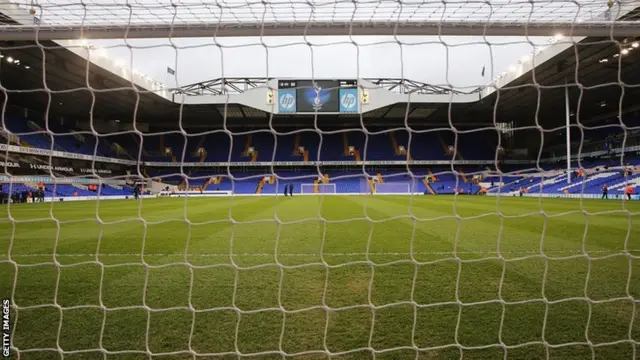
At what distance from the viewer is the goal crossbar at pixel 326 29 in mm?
2029

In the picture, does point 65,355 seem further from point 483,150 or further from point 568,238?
point 483,150

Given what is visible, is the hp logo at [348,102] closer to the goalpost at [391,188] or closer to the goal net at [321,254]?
the goalpost at [391,188]

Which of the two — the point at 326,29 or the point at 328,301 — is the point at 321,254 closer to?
the point at 328,301

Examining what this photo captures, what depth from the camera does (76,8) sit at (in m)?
2.10

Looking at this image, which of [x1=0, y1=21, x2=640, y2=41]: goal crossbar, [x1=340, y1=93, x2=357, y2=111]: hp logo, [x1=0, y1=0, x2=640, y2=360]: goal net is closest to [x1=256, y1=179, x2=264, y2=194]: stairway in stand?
[x1=340, y1=93, x2=357, y2=111]: hp logo

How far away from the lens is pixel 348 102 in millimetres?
20500

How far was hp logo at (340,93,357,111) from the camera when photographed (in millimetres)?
19945

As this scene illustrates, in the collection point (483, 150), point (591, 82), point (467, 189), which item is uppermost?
point (591, 82)

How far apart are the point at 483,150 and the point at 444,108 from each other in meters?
5.59

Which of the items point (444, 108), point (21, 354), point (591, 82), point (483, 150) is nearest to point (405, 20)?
point (21, 354)

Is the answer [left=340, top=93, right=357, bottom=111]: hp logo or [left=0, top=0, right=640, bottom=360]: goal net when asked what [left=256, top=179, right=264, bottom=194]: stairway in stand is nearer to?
[left=340, top=93, right=357, bottom=111]: hp logo

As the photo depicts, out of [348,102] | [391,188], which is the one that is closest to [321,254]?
[348,102]

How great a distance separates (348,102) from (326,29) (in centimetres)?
1882

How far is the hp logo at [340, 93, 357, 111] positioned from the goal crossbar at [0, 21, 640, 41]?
59.1ft
